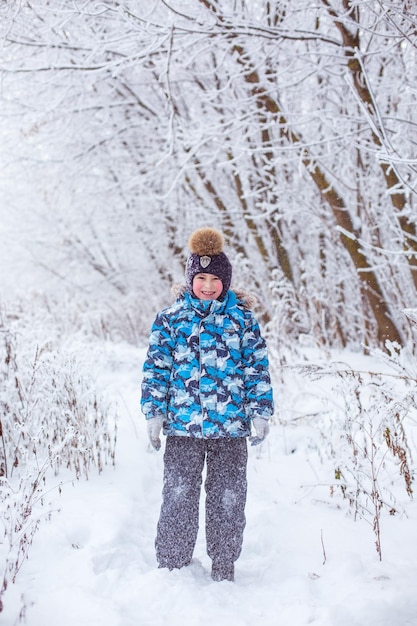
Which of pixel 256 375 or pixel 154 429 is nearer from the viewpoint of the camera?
pixel 154 429

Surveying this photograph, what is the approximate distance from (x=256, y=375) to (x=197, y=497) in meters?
0.66

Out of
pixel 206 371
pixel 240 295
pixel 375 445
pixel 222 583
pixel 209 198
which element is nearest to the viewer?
pixel 222 583

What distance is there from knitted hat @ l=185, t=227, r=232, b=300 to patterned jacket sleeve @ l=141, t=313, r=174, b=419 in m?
0.25

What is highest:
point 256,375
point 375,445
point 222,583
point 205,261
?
point 205,261

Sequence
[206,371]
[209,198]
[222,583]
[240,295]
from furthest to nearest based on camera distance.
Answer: [209,198]
[240,295]
[206,371]
[222,583]

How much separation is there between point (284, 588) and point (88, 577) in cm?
84

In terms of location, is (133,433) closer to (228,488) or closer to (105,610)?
(228,488)

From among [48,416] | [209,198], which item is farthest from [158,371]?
[209,198]

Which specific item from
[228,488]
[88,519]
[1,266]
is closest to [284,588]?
[228,488]

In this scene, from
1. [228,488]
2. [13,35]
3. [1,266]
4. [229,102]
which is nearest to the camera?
[228,488]

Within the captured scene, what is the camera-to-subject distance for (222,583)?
208 cm

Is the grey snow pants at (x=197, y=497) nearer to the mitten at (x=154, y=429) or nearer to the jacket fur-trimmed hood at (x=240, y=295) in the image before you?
the mitten at (x=154, y=429)

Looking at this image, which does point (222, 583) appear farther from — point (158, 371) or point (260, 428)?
point (158, 371)

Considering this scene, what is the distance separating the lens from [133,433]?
12.8 feet
